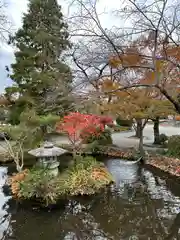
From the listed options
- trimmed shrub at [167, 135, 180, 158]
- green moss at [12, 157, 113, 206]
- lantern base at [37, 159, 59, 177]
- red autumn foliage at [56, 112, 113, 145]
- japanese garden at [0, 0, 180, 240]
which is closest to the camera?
japanese garden at [0, 0, 180, 240]

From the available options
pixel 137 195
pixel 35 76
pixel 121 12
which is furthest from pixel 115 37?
pixel 35 76

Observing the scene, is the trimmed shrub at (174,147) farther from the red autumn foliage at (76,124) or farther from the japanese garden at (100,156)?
the red autumn foliage at (76,124)

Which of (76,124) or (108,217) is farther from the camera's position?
(76,124)

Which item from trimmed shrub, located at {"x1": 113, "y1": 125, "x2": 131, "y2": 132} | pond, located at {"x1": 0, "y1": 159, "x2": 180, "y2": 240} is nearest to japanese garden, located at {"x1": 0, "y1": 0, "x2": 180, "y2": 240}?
pond, located at {"x1": 0, "y1": 159, "x2": 180, "y2": 240}

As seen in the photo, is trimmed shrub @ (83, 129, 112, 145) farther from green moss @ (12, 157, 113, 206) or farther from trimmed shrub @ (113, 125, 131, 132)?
trimmed shrub @ (113, 125, 131, 132)

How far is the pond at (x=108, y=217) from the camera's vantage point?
259 inches

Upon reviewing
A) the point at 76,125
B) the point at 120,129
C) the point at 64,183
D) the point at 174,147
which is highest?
the point at 76,125

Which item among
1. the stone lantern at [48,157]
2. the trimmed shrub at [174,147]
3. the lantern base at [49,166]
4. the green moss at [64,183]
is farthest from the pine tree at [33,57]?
the green moss at [64,183]

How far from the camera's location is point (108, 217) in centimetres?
758

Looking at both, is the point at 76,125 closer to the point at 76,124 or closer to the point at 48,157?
the point at 76,124

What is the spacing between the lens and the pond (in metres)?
6.59

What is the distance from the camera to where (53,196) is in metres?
8.70

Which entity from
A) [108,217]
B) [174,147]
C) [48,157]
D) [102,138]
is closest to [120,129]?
[102,138]

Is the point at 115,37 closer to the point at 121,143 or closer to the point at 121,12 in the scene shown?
the point at 121,12
